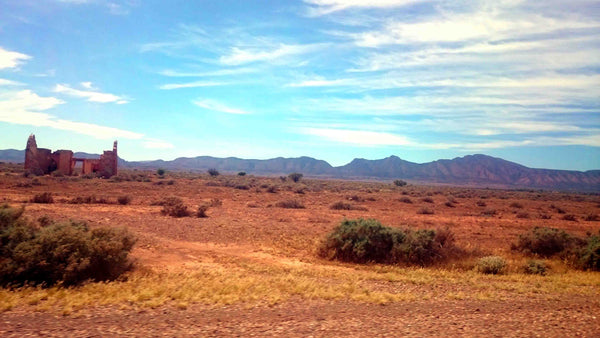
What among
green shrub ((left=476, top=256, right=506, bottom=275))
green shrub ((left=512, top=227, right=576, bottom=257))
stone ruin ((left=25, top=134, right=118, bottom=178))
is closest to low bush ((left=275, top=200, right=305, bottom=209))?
green shrub ((left=512, top=227, right=576, bottom=257))

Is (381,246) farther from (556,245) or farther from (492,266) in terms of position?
(556,245)

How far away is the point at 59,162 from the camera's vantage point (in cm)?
5991

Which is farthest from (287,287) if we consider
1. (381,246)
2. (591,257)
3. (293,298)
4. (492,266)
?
(591,257)

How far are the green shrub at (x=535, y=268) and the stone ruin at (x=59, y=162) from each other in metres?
54.1

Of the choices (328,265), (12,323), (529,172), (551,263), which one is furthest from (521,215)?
(529,172)

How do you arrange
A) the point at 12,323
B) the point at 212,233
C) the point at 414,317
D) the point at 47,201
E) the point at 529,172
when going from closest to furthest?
the point at 12,323 → the point at 414,317 → the point at 212,233 → the point at 47,201 → the point at 529,172

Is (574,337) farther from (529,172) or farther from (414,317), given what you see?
(529,172)

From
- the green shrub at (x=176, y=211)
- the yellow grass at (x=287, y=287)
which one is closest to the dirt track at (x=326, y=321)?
the yellow grass at (x=287, y=287)

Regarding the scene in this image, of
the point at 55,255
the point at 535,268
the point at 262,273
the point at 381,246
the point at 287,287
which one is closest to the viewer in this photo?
the point at 55,255

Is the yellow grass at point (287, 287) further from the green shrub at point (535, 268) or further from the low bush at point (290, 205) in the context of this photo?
the low bush at point (290, 205)

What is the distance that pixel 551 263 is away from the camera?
16.4 meters

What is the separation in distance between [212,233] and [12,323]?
14.0m

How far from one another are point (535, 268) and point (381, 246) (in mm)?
5002

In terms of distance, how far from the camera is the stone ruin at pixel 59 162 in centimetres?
5831
